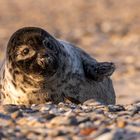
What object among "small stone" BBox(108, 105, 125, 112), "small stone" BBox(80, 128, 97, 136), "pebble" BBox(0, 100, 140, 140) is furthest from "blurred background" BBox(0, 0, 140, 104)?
"small stone" BBox(80, 128, 97, 136)

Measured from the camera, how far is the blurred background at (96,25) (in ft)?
39.3

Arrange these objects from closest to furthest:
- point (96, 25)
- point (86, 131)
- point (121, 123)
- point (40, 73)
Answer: point (86, 131)
point (121, 123)
point (40, 73)
point (96, 25)

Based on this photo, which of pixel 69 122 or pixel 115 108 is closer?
pixel 69 122

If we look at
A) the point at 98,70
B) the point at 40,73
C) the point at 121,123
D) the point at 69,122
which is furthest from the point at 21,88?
the point at 121,123

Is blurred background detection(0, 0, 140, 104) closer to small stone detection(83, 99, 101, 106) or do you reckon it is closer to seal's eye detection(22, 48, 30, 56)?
small stone detection(83, 99, 101, 106)

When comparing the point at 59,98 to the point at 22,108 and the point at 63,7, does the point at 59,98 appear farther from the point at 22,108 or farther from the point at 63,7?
the point at 63,7

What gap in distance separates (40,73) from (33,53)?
0.20 metres

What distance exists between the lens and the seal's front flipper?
7094 mm

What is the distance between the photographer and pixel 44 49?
21.2 ft

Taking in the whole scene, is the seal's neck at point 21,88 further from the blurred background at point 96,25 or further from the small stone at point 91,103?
the blurred background at point 96,25

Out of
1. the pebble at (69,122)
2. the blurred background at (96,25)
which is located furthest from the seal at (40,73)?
the blurred background at (96,25)

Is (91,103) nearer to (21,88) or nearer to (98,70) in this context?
(21,88)

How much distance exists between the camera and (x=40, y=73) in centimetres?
639

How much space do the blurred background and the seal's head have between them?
3.47m
